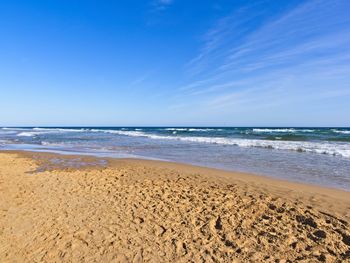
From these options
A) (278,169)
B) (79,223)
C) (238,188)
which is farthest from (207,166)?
(79,223)

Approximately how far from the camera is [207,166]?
38.9ft

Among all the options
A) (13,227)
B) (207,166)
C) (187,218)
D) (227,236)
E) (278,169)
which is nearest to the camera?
(227,236)

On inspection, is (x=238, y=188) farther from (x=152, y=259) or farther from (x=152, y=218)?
(x=152, y=259)

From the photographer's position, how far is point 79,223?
506 cm

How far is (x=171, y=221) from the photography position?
511cm

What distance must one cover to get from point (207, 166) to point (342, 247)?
794cm

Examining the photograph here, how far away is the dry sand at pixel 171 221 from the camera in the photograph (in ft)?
13.0

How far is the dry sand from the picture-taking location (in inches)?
157

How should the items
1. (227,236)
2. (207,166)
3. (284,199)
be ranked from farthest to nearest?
(207,166), (284,199), (227,236)

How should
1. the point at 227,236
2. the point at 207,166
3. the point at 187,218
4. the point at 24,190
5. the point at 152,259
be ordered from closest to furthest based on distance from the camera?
the point at 152,259
the point at 227,236
the point at 187,218
the point at 24,190
the point at 207,166

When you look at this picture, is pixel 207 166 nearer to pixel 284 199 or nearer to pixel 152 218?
pixel 284 199

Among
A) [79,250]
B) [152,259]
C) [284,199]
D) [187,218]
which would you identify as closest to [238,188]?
[284,199]

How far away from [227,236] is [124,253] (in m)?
1.72

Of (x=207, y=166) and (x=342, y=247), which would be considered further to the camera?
(x=207, y=166)
